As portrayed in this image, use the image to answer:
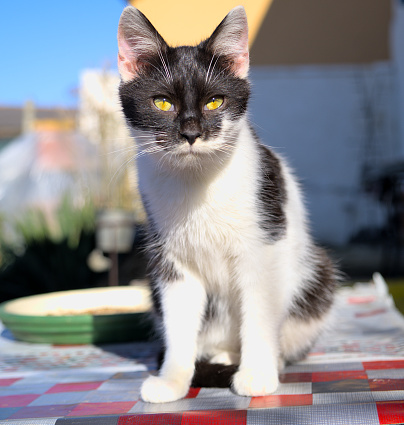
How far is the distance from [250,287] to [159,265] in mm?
264

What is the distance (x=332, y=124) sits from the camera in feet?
21.4

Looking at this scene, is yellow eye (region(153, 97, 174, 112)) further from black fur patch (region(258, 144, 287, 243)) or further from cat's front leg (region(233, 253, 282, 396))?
cat's front leg (region(233, 253, 282, 396))

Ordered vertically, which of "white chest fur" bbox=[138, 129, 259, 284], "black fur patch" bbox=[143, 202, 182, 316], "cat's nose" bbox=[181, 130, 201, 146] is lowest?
"black fur patch" bbox=[143, 202, 182, 316]

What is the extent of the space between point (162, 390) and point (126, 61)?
83cm

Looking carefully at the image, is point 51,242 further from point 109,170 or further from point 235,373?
point 235,373

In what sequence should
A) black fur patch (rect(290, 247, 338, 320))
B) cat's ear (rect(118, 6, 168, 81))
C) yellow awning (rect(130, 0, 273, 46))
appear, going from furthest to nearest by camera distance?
1. yellow awning (rect(130, 0, 273, 46))
2. black fur patch (rect(290, 247, 338, 320))
3. cat's ear (rect(118, 6, 168, 81))

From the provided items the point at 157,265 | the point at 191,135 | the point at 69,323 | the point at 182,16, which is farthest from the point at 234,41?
the point at 182,16

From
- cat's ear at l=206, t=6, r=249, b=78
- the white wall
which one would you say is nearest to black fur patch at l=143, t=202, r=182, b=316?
cat's ear at l=206, t=6, r=249, b=78

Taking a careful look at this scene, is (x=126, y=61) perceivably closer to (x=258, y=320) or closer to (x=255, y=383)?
(x=258, y=320)

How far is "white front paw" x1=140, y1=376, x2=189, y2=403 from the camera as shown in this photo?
1.09 metres

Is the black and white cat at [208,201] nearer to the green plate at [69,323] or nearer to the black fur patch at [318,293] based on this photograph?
the black fur patch at [318,293]

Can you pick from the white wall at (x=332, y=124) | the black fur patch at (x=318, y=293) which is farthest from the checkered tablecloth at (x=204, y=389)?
the white wall at (x=332, y=124)

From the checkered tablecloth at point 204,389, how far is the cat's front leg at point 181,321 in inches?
3.3

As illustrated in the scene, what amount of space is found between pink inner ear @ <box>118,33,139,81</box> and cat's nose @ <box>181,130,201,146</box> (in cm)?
30
